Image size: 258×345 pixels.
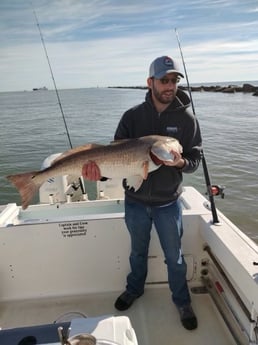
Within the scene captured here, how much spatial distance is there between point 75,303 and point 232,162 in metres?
11.4

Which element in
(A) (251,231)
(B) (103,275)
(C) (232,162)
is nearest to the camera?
(B) (103,275)

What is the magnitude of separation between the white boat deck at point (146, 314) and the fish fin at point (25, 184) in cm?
129

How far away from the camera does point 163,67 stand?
2.82 metres

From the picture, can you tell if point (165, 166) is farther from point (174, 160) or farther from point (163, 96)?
point (163, 96)

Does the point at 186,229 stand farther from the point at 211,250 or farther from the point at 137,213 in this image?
the point at 137,213

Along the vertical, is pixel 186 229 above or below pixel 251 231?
above

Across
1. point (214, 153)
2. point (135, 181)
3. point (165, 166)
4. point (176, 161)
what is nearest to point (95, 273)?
point (135, 181)

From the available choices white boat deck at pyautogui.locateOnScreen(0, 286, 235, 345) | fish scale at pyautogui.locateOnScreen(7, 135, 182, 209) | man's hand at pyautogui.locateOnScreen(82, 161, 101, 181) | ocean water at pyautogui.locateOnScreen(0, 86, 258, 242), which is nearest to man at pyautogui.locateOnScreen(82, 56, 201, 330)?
white boat deck at pyautogui.locateOnScreen(0, 286, 235, 345)

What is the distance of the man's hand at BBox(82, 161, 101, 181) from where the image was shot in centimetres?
271

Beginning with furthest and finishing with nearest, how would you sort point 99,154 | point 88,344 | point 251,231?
point 251,231 → point 99,154 → point 88,344

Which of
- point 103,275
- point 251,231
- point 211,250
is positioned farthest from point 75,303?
point 251,231

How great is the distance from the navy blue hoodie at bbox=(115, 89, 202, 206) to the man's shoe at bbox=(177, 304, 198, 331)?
1018mm

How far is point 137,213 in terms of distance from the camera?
10.2 ft

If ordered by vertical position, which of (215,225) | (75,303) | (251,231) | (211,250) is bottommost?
(251,231)
